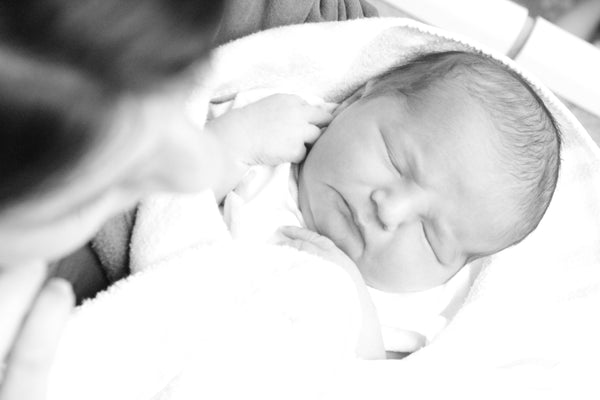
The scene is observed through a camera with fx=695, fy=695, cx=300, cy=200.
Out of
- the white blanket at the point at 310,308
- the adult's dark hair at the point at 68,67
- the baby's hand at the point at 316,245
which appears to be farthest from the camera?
the baby's hand at the point at 316,245

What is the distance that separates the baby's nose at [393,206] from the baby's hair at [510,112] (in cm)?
10

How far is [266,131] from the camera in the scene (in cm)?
73

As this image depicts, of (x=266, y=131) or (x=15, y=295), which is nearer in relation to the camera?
(x=15, y=295)

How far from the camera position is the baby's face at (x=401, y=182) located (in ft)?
2.34

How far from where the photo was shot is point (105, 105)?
20 cm

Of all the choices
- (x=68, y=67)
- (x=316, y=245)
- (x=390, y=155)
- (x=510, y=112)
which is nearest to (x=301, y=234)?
(x=316, y=245)

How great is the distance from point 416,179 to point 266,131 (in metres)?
0.17

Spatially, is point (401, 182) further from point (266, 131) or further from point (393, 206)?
point (266, 131)

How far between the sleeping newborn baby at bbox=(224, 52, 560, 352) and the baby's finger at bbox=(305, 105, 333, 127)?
26 mm

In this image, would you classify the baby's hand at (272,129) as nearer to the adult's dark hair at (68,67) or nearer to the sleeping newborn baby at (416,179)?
the sleeping newborn baby at (416,179)

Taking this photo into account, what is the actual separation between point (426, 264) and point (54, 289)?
508 millimetres

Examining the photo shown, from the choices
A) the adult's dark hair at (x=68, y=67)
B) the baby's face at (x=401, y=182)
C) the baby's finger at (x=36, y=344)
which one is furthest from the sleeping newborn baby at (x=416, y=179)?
the adult's dark hair at (x=68, y=67)

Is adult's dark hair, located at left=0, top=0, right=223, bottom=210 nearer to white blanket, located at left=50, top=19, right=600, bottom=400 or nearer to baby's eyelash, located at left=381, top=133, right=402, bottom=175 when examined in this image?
white blanket, located at left=50, top=19, right=600, bottom=400

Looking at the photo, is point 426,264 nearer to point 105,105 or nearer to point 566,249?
point 566,249
